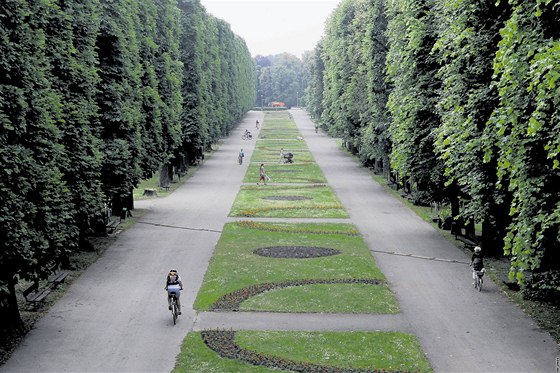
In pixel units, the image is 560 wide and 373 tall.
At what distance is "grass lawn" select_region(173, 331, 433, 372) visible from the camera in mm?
18875

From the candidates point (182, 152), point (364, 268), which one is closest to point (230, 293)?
point (364, 268)

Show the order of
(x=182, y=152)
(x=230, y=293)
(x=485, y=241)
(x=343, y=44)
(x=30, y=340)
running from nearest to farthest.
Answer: (x=30, y=340) < (x=230, y=293) < (x=485, y=241) < (x=182, y=152) < (x=343, y=44)

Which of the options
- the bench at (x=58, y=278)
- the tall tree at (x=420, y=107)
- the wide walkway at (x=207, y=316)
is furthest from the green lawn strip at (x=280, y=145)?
the bench at (x=58, y=278)

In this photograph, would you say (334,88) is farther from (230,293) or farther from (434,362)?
(434,362)

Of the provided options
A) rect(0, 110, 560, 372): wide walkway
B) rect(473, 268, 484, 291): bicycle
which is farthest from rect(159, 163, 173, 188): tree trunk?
rect(473, 268, 484, 291): bicycle

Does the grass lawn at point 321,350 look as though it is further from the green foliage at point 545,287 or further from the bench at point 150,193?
the bench at point 150,193

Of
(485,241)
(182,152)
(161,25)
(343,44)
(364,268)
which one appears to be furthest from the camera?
(343,44)

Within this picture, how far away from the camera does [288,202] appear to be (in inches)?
2019

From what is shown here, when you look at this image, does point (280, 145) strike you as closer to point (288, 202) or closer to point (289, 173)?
point (289, 173)

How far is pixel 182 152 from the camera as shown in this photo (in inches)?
2557

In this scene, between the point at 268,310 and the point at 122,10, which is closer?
the point at 268,310

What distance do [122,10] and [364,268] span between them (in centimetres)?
1894

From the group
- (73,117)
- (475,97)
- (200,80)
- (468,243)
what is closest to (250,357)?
(475,97)

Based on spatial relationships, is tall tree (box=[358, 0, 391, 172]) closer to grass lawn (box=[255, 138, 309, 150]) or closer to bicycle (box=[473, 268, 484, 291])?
bicycle (box=[473, 268, 484, 291])
